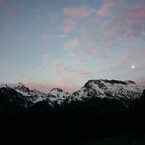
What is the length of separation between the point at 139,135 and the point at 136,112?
1163cm

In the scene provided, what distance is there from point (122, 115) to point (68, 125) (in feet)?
87.0

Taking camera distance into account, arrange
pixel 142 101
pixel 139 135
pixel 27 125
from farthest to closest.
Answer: pixel 27 125 < pixel 142 101 < pixel 139 135

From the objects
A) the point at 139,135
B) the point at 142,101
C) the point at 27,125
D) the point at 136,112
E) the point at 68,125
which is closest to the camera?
the point at 139,135

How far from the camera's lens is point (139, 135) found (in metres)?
68.1

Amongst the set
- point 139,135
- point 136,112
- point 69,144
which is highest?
point 136,112

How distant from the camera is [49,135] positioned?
3327 inches

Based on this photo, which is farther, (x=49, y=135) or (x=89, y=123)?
(x=89, y=123)

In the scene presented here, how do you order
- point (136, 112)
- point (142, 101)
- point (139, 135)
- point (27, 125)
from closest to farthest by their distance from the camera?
point (139, 135)
point (136, 112)
point (142, 101)
point (27, 125)

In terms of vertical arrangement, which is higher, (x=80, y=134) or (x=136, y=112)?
(x=136, y=112)

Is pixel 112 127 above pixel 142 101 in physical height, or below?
below

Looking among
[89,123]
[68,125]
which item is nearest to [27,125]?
[68,125]

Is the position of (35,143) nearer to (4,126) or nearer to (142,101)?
(4,126)

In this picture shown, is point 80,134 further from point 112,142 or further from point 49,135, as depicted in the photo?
point 112,142

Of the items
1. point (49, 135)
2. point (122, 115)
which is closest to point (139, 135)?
point (122, 115)
